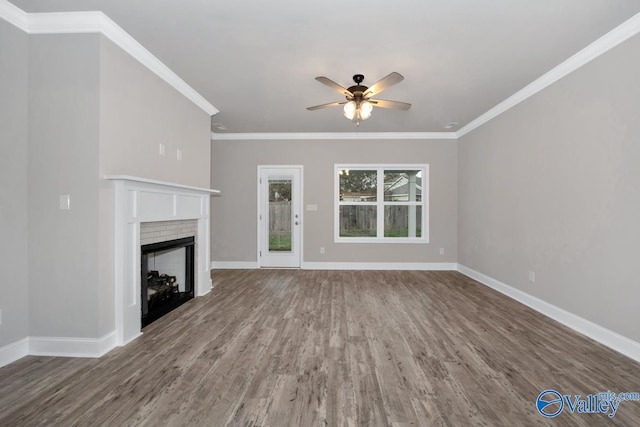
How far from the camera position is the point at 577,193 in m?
3.10

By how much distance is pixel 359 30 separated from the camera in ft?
8.64

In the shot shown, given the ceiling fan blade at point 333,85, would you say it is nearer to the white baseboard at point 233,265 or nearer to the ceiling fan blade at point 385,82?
the ceiling fan blade at point 385,82

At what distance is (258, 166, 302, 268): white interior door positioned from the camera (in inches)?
246

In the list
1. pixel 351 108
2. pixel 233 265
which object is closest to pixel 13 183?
pixel 351 108

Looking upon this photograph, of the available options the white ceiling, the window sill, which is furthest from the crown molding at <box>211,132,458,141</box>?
the window sill

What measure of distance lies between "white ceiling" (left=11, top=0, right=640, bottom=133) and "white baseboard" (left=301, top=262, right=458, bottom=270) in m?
3.18

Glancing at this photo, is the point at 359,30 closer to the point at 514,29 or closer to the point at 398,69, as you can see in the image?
A: the point at 398,69

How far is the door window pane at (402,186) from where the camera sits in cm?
629

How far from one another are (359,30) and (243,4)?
95 centimetres

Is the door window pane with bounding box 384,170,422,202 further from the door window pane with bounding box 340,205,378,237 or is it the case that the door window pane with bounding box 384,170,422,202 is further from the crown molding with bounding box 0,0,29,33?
the crown molding with bounding box 0,0,29,33

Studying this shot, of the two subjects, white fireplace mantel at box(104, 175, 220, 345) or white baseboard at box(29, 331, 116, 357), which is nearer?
white baseboard at box(29, 331, 116, 357)

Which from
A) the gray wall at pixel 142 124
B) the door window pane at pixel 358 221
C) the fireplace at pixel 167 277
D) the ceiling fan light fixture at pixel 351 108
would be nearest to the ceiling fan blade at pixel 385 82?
the ceiling fan light fixture at pixel 351 108

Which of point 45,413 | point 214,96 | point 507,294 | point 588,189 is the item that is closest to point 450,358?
point 588,189

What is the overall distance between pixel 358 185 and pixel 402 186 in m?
0.89
